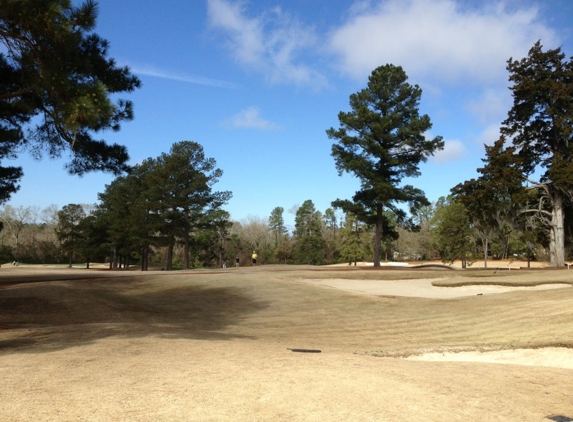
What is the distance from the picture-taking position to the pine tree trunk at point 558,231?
2866 cm

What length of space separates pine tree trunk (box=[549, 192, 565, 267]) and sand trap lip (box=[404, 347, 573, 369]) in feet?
79.1

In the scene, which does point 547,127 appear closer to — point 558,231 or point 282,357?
point 558,231

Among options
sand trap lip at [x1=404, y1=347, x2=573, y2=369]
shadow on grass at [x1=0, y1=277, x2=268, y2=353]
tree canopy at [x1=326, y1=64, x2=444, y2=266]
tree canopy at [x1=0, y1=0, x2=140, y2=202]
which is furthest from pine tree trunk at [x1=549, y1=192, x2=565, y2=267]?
tree canopy at [x1=0, y1=0, x2=140, y2=202]

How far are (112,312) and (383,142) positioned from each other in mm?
24785

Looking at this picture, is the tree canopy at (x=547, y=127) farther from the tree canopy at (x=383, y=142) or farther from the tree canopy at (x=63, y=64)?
the tree canopy at (x=63, y=64)

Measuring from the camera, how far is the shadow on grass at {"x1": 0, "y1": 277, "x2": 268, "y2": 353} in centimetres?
908

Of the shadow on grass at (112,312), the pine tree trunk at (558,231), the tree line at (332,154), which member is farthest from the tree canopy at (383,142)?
the shadow on grass at (112,312)

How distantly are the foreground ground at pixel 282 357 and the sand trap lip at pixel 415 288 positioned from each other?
0.65 metres

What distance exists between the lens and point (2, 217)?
91.2m

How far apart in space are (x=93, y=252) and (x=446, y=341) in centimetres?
4980

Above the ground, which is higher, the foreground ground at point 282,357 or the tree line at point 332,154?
the tree line at point 332,154

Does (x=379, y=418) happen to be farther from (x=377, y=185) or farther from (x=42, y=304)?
(x=377, y=185)

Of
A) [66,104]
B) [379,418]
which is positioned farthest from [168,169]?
[379,418]

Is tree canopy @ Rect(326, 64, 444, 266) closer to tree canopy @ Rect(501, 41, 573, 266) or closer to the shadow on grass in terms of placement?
tree canopy @ Rect(501, 41, 573, 266)
